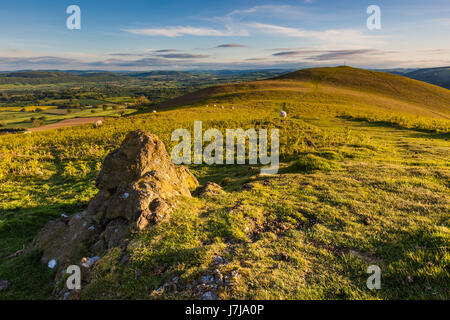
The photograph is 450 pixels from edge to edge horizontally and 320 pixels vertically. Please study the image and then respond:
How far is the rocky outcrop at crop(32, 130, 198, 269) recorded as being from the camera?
7516 millimetres

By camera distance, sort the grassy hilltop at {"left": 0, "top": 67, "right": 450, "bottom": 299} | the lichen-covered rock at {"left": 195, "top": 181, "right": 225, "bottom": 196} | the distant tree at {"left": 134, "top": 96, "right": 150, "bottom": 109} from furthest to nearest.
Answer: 1. the distant tree at {"left": 134, "top": 96, "right": 150, "bottom": 109}
2. the lichen-covered rock at {"left": 195, "top": 181, "right": 225, "bottom": 196}
3. the grassy hilltop at {"left": 0, "top": 67, "right": 450, "bottom": 299}

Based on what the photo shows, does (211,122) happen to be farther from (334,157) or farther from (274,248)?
(274,248)

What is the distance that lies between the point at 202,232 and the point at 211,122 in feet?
104

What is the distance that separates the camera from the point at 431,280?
504 centimetres

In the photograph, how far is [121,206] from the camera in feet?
27.0

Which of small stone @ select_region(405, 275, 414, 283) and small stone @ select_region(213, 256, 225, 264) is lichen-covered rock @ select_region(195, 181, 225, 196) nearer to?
small stone @ select_region(213, 256, 225, 264)

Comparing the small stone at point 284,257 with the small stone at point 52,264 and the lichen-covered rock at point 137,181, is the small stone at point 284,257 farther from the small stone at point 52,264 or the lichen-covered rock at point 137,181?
the small stone at point 52,264

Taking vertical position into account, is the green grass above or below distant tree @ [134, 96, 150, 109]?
below

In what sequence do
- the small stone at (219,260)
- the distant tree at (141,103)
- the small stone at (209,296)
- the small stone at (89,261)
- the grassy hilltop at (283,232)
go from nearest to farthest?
the small stone at (209,296)
the grassy hilltop at (283,232)
the small stone at (219,260)
the small stone at (89,261)
the distant tree at (141,103)

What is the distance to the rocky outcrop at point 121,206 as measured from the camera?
752 centimetres

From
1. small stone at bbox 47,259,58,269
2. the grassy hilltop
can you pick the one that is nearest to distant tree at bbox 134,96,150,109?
the grassy hilltop

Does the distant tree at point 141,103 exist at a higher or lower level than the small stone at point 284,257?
higher

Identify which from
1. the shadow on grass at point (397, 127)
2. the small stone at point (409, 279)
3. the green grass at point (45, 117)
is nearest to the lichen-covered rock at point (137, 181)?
the small stone at point (409, 279)
